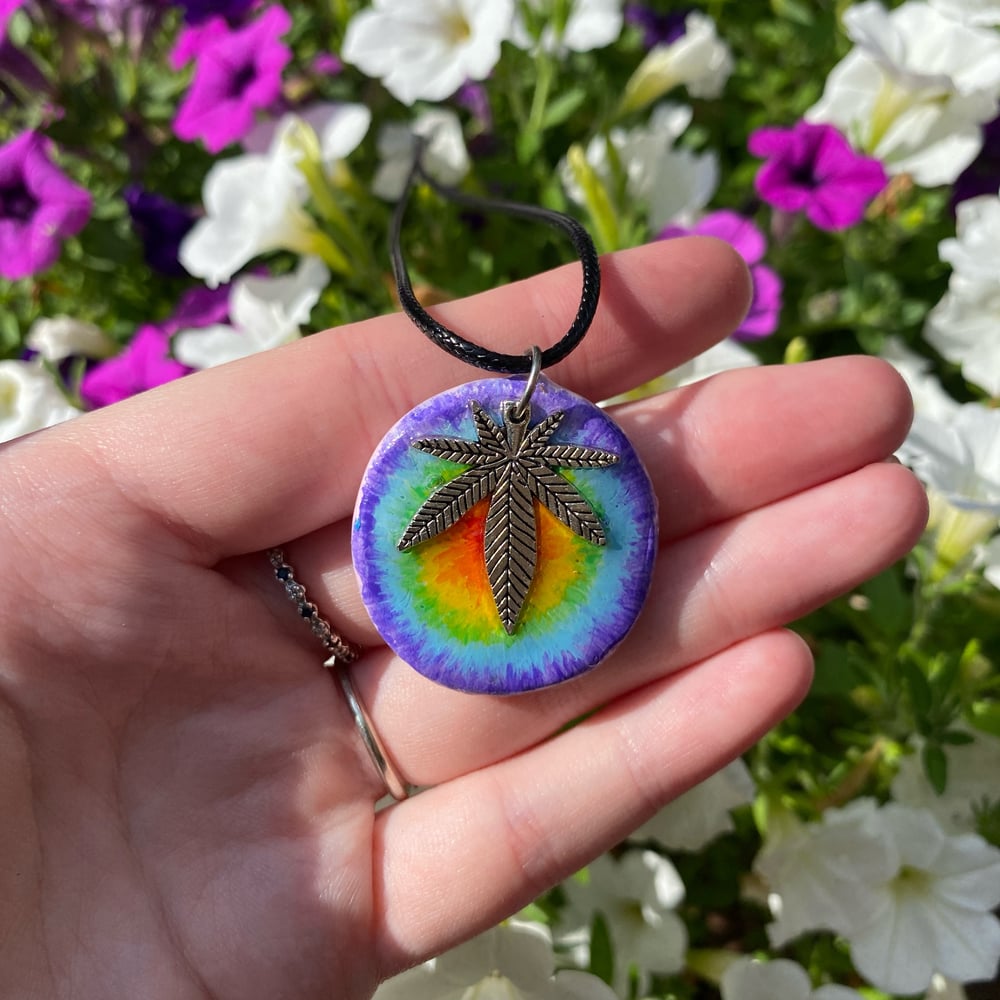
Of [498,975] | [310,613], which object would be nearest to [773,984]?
[498,975]

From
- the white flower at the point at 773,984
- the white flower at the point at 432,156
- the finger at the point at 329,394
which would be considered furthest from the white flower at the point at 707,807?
the white flower at the point at 432,156

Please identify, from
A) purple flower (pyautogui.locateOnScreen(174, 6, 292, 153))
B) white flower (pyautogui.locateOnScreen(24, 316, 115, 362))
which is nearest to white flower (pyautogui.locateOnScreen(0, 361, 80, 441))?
white flower (pyautogui.locateOnScreen(24, 316, 115, 362))

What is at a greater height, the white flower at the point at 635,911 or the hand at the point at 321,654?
the hand at the point at 321,654

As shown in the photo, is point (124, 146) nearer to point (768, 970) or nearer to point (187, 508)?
point (187, 508)

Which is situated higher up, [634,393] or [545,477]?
[545,477]

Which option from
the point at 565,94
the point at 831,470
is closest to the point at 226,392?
the point at 831,470

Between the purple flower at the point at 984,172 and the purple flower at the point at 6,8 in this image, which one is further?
the purple flower at the point at 984,172

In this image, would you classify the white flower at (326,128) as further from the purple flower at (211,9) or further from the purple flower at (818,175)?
the purple flower at (818,175)

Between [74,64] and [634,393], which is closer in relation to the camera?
[634,393]
